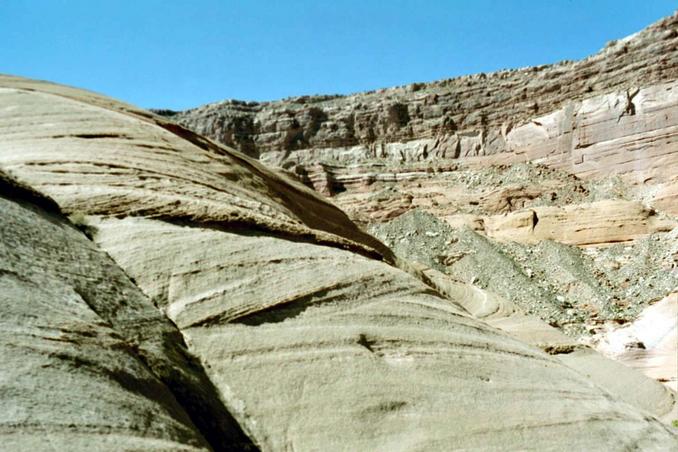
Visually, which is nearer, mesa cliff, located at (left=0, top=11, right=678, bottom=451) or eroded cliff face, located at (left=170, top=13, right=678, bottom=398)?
mesa cliff, located at (left=0, top=11, right=678, bottom=451)

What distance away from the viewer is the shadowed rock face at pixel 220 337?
3135 mm

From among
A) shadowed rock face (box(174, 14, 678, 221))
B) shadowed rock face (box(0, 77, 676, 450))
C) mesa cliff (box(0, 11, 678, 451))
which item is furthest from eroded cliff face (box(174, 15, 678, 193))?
shadowed rock face (box(0, 77, 676, 450))

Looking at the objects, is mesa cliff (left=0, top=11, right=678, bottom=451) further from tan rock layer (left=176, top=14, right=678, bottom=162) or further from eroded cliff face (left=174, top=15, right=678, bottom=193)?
tan rock layer (left=176, top=14, right=678, bottom=162)

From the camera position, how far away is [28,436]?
254 centimetres

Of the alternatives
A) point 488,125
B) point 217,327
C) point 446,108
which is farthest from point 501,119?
point 217,327

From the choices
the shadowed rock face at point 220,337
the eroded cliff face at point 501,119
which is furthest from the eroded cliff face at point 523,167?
the shadowed rock face at point 220,337

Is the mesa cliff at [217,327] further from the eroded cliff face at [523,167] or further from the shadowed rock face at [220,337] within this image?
the eroded cliff face at [523,167]

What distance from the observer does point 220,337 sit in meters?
4.29

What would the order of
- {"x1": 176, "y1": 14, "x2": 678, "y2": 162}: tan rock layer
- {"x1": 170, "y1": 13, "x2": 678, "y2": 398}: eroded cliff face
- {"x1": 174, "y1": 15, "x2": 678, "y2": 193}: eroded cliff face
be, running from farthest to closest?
{"x1": 176, "y1": 14, "x2": 678, "y2": 162}: tan rock layer → {"x1": 174, "y1": 15, "x2": 678, "y2": 193}: eroded cliff face → {"x1": 170, "y1": 13, "x2": 678, "y2": 398}: eroded cliff face

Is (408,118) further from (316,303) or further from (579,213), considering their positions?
(316,303)

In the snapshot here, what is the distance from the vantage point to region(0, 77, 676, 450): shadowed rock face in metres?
3.13

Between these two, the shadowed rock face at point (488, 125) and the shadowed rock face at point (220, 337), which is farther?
the shadowed rock face at point (488, 125)


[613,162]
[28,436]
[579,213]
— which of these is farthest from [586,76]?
[28,436]

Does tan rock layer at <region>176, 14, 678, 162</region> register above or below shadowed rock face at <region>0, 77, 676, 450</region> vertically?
above
